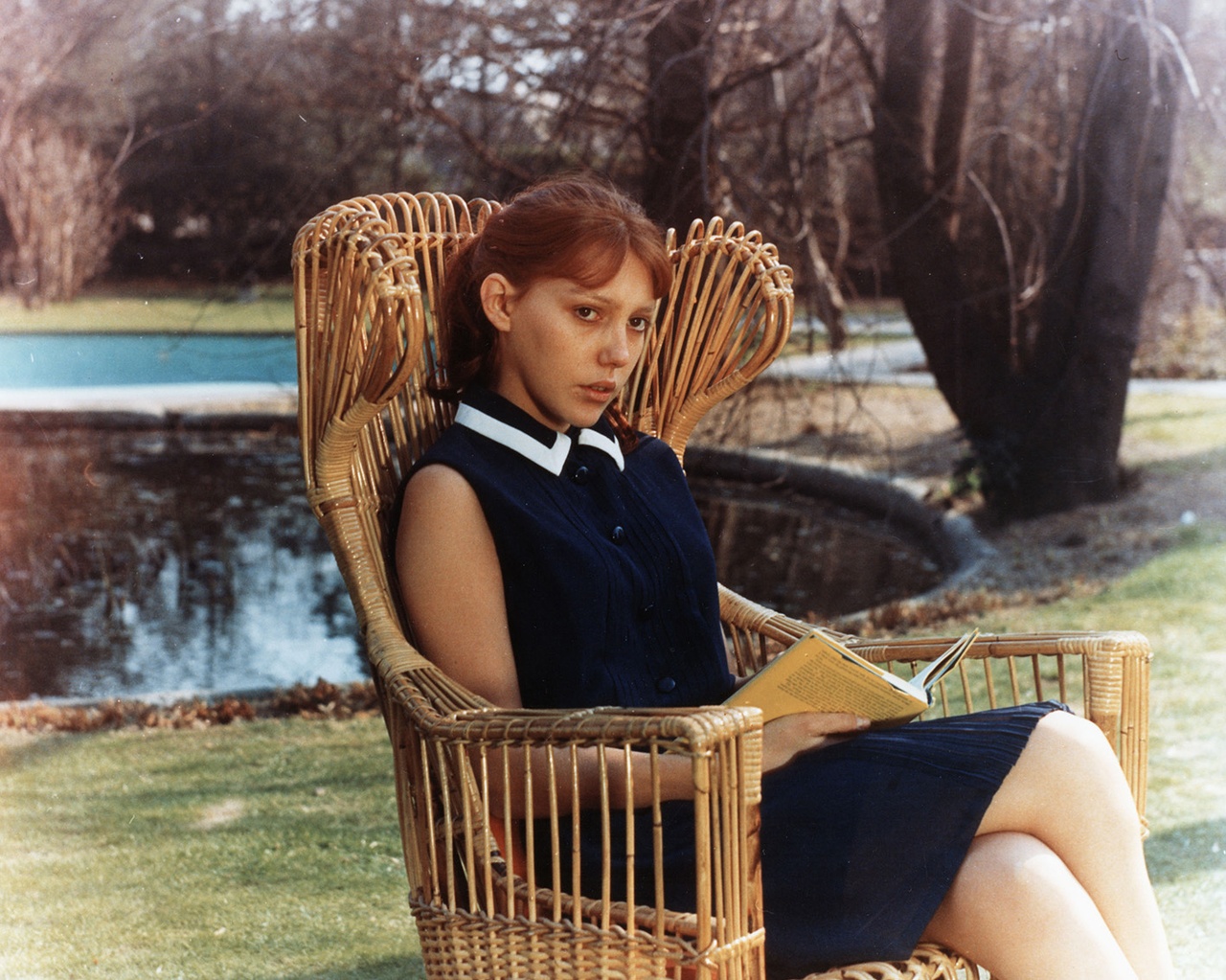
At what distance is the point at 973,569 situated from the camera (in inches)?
202

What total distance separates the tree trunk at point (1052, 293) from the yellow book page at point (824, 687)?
4030mm

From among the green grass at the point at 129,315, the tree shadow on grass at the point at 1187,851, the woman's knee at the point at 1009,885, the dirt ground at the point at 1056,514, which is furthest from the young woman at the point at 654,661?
the green grass at the point at 129,315

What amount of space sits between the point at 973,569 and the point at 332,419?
397cm

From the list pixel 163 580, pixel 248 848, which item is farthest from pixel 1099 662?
pixel 163 580

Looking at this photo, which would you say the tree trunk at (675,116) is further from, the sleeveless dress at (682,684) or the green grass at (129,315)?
the green grass at (129,315)

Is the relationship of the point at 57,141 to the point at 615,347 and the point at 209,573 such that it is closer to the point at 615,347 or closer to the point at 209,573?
the point at 209,573

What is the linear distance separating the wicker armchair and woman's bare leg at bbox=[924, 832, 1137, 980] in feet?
0.17

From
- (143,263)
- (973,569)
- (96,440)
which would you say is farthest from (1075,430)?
(143,263)

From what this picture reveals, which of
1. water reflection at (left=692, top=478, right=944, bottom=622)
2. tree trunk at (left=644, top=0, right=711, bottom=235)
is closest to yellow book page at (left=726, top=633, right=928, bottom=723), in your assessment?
tree trunk at (left=644, top=0, right=711, bottom=235)

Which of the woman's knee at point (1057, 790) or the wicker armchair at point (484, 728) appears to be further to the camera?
the woman's knee at point (1057, 790)

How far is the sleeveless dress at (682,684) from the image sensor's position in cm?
136

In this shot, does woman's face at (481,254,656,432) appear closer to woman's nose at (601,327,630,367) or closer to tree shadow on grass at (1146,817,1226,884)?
woman's nose at (601,327,630,367)

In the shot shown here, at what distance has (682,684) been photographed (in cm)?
162

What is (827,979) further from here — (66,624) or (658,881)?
(66,624)
